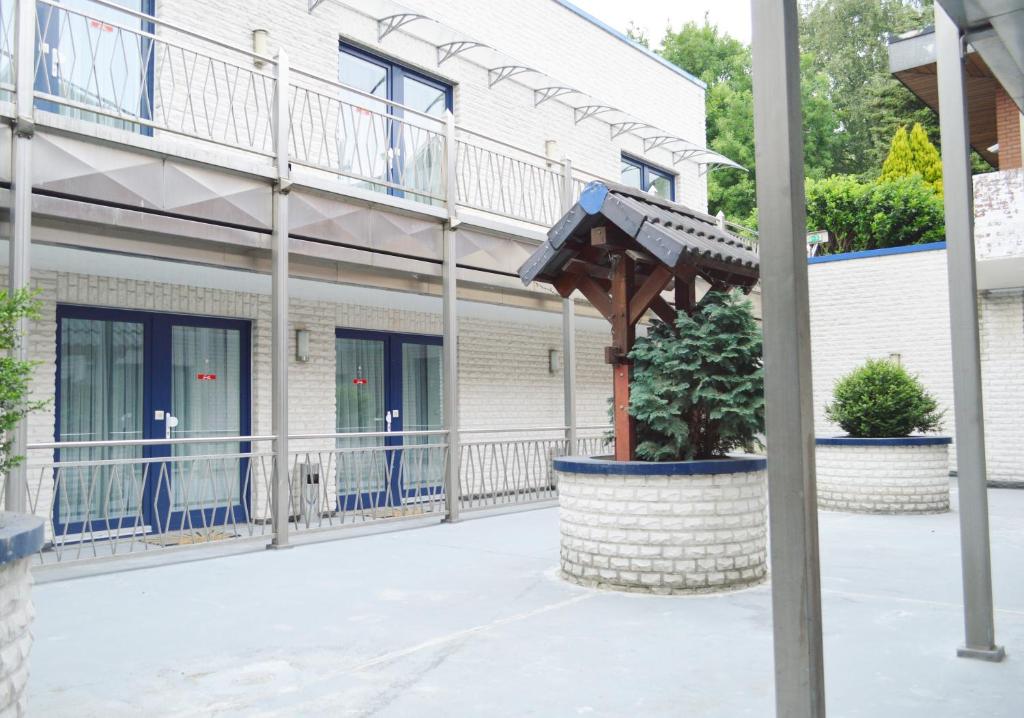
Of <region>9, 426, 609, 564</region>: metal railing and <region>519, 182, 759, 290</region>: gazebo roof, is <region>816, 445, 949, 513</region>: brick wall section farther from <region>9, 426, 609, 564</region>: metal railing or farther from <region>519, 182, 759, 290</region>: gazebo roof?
<region>519, 182, 759, 290</region>: gazebo roof

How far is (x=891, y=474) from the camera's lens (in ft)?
34.1

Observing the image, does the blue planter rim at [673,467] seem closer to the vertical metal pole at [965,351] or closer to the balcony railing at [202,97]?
the vertical metal pole at [965,351]

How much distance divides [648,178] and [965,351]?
13844mm

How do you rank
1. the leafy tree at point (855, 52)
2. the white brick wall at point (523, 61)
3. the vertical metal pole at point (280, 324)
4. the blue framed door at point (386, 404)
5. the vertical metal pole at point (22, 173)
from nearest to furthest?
the vertical metal pole at point (22, 173), the vertical metal pole at point (280, 324), the white brick wall at point (523, 61), the blue framed door at point (386, 404), the leafy tree at point (855, 52)

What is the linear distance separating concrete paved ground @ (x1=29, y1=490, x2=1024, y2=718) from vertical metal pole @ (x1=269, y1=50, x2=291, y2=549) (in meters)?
0.70

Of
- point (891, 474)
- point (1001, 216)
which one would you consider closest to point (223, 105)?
point (891, 474)

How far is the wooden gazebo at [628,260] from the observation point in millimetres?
6539

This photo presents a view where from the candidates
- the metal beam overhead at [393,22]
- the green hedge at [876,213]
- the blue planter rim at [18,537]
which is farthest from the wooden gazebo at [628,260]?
the green hedge at [876,213]

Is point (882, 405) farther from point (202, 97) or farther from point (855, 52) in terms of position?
point (855, 52)

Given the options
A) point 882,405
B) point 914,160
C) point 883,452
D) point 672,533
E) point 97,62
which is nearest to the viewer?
point 672,533

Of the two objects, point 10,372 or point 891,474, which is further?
point 891,474

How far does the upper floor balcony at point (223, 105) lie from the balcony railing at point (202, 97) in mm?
20

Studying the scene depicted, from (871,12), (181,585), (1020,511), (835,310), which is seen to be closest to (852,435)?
(1020,511)

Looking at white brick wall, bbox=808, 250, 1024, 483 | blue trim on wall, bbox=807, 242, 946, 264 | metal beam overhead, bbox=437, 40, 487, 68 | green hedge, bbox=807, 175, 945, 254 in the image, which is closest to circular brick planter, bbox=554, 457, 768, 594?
metal beam overhead, bbox=437, 40, 487, 68
